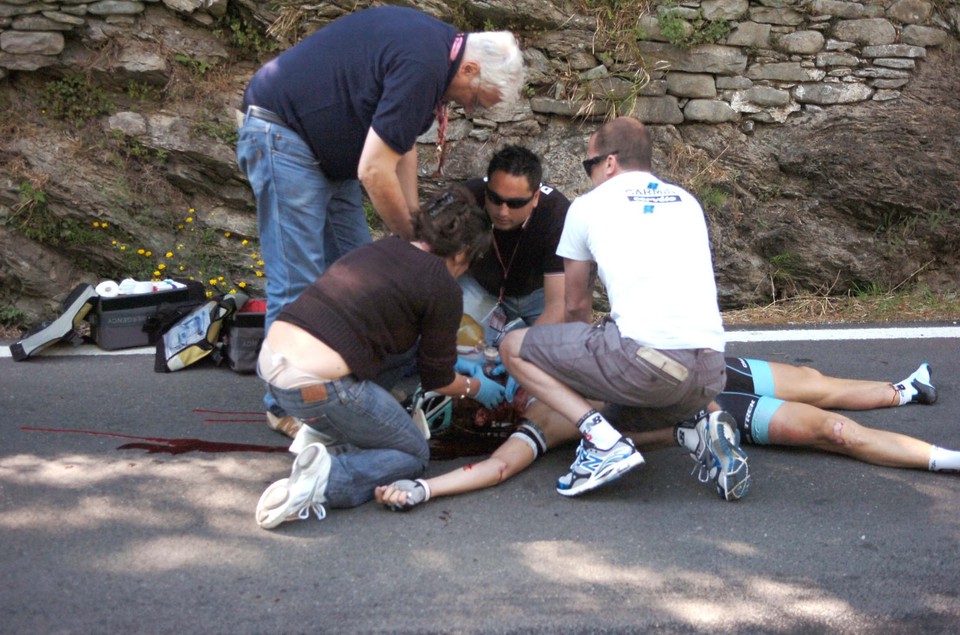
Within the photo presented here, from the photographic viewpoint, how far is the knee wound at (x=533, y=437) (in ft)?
12.0

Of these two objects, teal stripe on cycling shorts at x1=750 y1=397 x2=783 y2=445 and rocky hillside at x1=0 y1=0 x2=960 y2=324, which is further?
rocky hillside at x1=0 y1=0 x2=960 y2=324

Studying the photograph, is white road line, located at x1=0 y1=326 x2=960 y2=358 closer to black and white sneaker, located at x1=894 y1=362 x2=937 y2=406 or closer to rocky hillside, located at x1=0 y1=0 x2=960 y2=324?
rocky hillside, located at x1=0 y1=0 x2=960 y2=324

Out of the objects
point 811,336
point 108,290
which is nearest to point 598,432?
point 811,336

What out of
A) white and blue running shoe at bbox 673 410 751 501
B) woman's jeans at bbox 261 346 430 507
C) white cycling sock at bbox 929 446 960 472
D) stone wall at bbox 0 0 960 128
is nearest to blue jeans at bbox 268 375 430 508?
woman's jeans at bbox 261 346 430 507

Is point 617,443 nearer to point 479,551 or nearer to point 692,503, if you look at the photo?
point 692,503

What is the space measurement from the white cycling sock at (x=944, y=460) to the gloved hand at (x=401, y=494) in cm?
193

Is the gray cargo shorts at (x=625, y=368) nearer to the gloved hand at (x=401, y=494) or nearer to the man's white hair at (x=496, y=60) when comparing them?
the gloved hand at (x=401, y=494)

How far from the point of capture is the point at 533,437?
3.68 m

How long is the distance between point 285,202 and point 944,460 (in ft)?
8.95

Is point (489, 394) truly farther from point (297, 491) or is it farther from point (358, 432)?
point (297, 491)

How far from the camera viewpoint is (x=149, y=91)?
699 cm

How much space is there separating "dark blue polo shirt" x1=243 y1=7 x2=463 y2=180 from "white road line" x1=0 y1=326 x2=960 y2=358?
7.42 feet

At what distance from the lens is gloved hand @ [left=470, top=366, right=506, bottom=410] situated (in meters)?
3.92

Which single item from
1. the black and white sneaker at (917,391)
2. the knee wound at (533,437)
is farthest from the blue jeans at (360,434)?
the black and white sneaker at (917,391)
